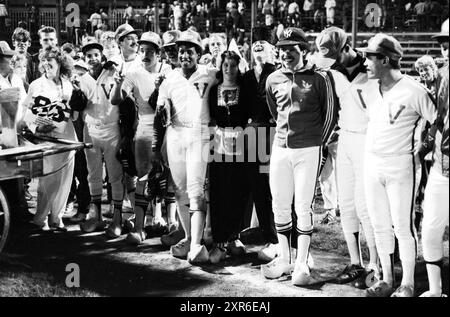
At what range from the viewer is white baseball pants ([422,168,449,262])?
5117mm

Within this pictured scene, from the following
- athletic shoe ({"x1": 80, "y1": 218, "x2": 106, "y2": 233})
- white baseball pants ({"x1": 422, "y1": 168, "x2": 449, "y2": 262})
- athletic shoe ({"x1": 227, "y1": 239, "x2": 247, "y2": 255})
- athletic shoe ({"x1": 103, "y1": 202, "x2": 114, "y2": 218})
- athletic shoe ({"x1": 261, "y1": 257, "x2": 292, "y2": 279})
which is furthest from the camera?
athletic shoe ({"x1": 103, "y1": 202, "x2": 114, "y2": 218})

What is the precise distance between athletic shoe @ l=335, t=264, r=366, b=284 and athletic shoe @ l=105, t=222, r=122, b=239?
2.57 m

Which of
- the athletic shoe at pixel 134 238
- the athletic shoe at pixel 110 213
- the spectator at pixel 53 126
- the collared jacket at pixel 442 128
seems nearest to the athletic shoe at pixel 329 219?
the athletic shoe at pixel 134 238

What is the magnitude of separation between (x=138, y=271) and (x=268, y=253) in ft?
4.04

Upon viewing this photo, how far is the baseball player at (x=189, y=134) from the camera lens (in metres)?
6.84

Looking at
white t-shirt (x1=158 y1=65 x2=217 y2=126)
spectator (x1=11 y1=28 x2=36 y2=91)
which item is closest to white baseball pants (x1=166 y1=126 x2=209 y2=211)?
white t-shirt (x1=158 y1=65 x2=217 y2=126)

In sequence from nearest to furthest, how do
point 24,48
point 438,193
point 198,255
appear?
1. point 438,193
2. point 198,255
3. point 24,48

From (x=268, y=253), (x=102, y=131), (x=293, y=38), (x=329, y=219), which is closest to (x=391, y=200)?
(x=293, y=38)

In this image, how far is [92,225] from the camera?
8023 mm

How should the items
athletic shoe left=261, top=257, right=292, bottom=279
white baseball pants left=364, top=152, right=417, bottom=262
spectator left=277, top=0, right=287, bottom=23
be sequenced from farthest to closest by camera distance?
spectator left=277, top=0, right=287, bottom=23, athletic shoe left=261, top=257, right=292, bottom=279, white baseball pants left=364, top=152, right=417, bottom=262

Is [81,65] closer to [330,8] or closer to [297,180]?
[297,180]

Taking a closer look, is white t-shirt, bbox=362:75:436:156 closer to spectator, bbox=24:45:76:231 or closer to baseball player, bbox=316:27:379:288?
baseball player, bbox=316:27:379:288

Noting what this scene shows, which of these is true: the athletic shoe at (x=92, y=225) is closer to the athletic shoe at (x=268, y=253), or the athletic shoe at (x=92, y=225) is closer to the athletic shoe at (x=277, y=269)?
the athletic shoe at (x=268, y=253)
